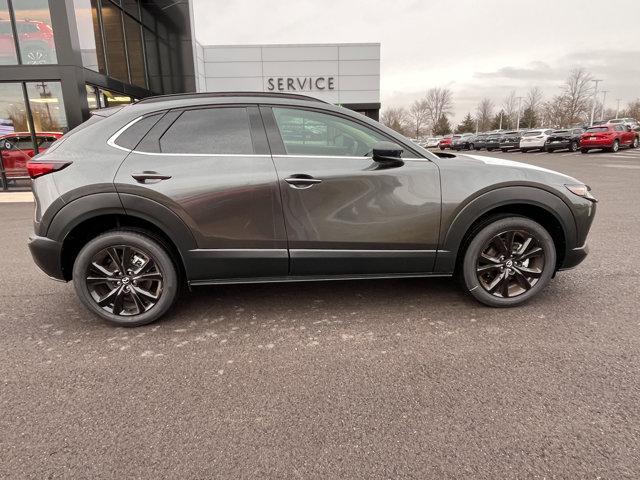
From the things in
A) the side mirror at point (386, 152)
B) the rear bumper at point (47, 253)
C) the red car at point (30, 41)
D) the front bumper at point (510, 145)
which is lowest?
the front bumper at point (510, 145)

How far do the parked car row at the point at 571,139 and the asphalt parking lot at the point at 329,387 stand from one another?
24292mm

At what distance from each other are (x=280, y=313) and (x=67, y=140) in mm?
2114

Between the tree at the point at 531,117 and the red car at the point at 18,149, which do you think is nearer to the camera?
the red car at the point at 18,149

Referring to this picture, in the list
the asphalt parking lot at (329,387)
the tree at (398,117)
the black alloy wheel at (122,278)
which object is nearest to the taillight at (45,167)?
the black alloy wheel at (122,278)

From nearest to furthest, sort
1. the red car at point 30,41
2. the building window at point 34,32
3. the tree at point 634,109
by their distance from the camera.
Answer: the building window at point 34,32
the red car at point 30,41
the tree at point 634,109

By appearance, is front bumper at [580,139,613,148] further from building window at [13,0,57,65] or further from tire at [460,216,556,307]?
building window at [13,0,57,65]

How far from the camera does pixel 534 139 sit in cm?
2789

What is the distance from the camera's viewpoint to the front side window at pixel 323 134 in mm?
3146

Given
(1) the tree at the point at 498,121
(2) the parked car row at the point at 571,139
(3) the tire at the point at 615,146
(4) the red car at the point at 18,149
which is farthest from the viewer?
(1) the tree at the point at 498,121

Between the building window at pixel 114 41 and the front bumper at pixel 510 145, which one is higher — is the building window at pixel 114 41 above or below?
above

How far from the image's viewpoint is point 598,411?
7.02 feet

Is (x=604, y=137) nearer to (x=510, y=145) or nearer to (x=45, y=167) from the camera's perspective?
(x=510, y=145)

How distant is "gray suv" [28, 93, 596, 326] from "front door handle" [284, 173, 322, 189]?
0.01 meters

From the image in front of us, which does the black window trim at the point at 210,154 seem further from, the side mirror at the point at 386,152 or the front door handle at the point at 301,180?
the side mirror at the point at 386,152
